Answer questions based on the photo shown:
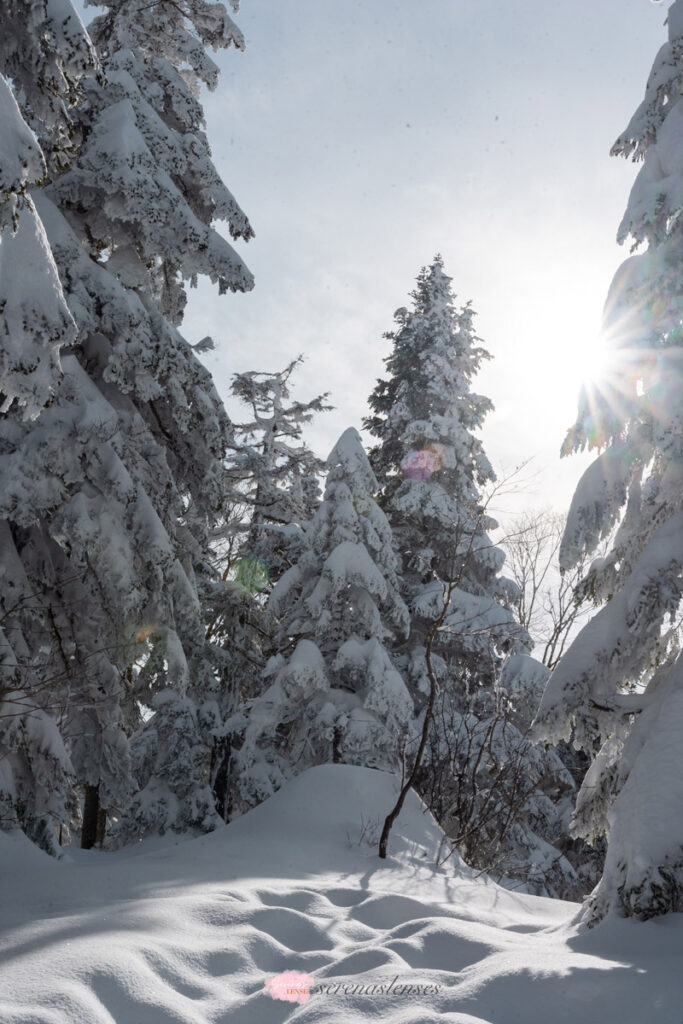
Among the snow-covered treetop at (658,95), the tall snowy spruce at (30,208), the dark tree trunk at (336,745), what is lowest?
the dark tree trunk at (336,745)

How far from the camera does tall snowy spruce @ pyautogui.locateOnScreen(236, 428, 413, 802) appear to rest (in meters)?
12.7

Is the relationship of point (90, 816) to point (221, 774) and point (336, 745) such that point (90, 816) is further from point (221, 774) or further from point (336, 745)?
point (336, 745)

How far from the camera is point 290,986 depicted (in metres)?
3.82

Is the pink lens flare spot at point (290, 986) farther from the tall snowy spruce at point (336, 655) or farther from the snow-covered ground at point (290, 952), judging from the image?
the tall snowy spruce at point (336, 655)

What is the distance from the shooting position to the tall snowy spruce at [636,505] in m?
5.50

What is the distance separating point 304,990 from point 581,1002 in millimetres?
1474

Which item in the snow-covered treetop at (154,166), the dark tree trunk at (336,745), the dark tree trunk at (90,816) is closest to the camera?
the snow-covered treetop at (154,166)

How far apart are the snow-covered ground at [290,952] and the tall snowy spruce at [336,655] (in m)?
5.08

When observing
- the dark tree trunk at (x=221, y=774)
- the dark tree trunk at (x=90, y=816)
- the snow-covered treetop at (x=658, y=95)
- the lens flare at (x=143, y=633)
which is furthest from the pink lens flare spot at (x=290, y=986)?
the dark tree trunk at (x=221, y=774)

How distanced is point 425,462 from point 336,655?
728 centimetres

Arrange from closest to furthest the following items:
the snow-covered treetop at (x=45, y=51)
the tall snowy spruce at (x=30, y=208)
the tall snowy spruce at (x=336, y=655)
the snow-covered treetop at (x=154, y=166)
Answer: the tall snowy spruce at (x=30, y=208) < the snow-covered treetop at (x=45, y=51) < the snow-covered treetop at (x=154, y=166) < the tall snowy spruce at (x=336, y=655)

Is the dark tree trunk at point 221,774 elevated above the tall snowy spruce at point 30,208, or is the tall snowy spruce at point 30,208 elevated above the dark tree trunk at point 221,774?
the tall snowy spruce at point 30,208

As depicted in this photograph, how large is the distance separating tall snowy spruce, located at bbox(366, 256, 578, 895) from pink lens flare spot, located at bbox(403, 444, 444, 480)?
3 centimetres

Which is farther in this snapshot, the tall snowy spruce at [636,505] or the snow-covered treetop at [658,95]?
the snow-covered treetop at [658,95]
